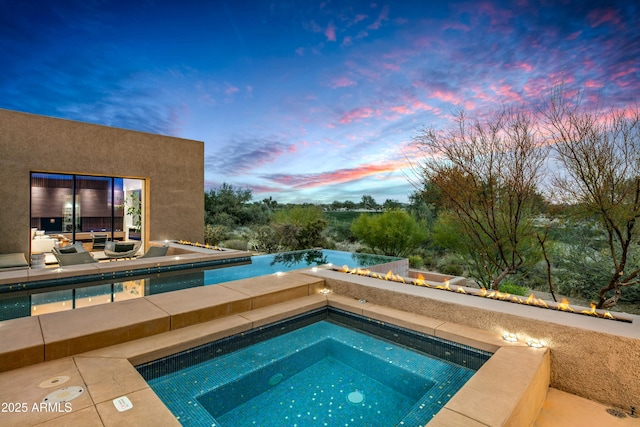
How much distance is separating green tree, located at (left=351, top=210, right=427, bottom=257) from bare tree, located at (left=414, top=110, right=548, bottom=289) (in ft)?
12.1

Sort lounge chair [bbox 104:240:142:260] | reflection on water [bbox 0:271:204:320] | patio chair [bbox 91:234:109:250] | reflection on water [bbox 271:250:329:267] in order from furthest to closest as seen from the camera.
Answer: patio chair [bbox 91:234:109:250] < lounge chair [bbox 104:240:142:260] < reflection on water [bbox 271:250:329:267] < reflection on water [bbox 0:271:204:320]

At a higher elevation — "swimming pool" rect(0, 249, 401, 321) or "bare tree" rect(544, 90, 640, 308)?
"bare tree" rect(544, 90, 640, 308)

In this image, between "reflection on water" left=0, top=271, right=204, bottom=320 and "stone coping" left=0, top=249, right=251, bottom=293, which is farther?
"stone coping" left=0, top=249, right=251, bottom=293

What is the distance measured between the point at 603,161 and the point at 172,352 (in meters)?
5.99

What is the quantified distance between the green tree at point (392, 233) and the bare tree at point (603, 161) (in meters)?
5.34

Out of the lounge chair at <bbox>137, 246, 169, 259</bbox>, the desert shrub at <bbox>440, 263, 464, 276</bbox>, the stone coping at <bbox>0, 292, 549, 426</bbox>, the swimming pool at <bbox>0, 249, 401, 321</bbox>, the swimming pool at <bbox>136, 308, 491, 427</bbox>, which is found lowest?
the desert shrub at <bbox>440, 263, 464, 276</bbox>

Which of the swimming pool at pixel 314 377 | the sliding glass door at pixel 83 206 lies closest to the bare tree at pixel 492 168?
the swimming pool at pixel 314 377

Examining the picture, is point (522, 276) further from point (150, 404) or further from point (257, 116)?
point (257, 116)

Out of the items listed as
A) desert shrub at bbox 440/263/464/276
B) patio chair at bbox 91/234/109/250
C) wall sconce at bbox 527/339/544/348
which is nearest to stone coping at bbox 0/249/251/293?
patio chair at bbox 91/234/109/250

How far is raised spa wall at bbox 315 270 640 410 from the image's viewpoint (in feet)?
8.48

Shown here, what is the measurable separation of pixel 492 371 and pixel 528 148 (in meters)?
4.20

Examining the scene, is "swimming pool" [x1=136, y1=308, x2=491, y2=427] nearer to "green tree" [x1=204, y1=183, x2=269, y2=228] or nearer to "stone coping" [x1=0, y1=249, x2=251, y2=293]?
"stone coping" [x1=0, y1=249, x2=251, y2=293]

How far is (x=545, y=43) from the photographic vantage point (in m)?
6.55

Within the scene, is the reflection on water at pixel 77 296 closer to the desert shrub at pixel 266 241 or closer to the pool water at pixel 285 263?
the pool water at pixel 285 263
